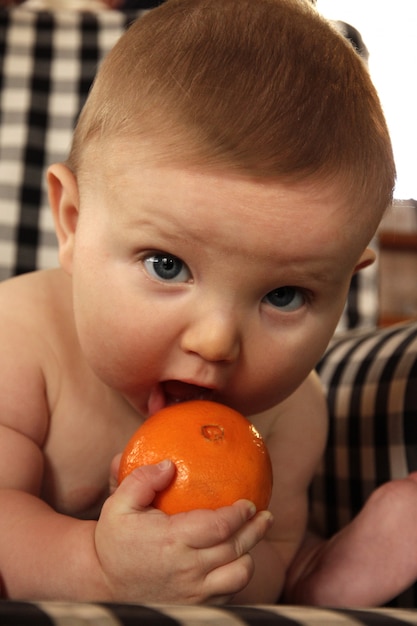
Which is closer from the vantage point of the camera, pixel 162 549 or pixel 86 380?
pixel 162 549

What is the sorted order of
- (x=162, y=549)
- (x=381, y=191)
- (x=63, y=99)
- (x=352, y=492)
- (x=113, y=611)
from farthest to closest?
(x=63, y=99) < (x=352, y=492) < (x=381, y=191) < (x=162, y=549) < (x=113, y=611)

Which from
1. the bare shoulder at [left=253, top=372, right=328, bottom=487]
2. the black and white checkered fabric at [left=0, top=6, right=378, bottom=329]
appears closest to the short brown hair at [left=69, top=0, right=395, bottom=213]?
the bare shoulder at [left=253, top=372, right=328, bottom=487]

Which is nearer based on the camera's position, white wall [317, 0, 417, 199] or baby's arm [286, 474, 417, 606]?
baby's arm [286, 474, 417, 606]

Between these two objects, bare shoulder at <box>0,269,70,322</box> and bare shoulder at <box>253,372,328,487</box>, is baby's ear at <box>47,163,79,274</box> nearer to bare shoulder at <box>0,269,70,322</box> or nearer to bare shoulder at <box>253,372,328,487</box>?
bare shoulder at <box>0,269,70,322</box>

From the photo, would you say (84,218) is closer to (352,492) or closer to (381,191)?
(381,191)

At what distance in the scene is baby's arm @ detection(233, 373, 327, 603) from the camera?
39.2 inches

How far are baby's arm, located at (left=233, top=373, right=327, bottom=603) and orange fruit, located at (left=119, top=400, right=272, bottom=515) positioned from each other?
0.28m

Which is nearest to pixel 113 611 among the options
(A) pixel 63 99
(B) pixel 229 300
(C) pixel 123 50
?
(B) pixel 229 300

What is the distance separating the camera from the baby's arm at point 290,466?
1.00m

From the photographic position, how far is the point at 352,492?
3.75 ft

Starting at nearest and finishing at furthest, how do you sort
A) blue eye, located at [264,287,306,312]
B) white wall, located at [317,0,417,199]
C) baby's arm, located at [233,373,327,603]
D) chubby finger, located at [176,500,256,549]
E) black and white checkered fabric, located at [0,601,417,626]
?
black and white checkered fabric, located at [0,601,417,626], chubby finger, located at [176,500,256,549], blue eye, located at [264,287,306,312], baby's arm, located at [233,373,327,603], white wall, located at [317,0,417,199]

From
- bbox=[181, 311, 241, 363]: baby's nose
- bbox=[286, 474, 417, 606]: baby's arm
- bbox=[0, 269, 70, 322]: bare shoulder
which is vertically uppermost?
bbox=[181, 311, 241, 363]: baby's nose

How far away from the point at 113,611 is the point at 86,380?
0.44m

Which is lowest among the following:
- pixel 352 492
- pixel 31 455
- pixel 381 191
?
pixel 352 492
